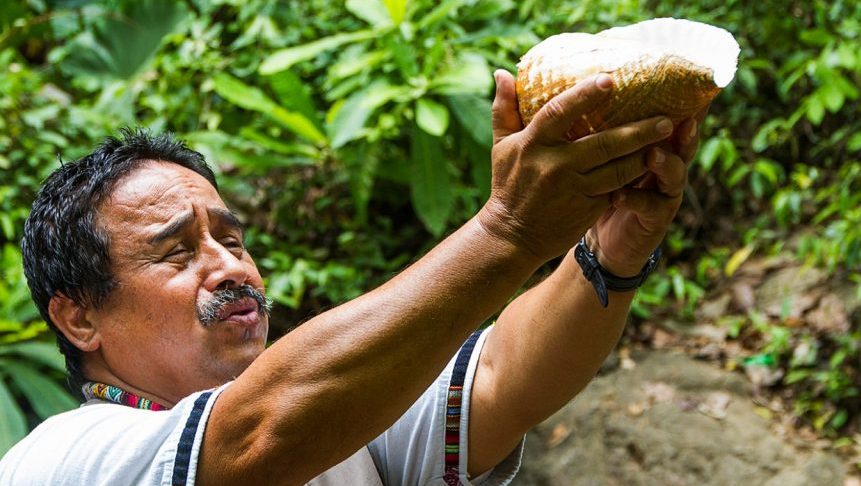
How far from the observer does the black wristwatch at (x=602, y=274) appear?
4.58ft

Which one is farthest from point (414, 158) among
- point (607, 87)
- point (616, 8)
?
point (607, 87)

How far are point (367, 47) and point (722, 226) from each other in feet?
6.37

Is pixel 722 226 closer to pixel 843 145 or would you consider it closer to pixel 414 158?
pixel 843 145

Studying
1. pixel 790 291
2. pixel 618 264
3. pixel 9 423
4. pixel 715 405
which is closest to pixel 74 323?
pixel 618 264

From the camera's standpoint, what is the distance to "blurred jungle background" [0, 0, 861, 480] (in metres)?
3.27

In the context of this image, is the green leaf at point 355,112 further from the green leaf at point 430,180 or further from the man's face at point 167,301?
the man's face at point 167,301

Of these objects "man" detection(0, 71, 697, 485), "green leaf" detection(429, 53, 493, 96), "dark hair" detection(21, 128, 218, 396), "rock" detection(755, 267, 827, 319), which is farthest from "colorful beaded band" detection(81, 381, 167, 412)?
"rock" detection(755, 267, 827, 319)

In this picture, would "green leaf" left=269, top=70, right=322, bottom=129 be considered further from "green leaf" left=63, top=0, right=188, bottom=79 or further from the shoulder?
the shoulder

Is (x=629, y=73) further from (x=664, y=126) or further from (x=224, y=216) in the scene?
(x=224, y=216)

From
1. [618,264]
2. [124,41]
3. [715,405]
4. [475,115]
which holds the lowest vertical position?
[715,405]

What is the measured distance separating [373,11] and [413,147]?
1.65ft

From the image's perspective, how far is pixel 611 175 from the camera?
1070mm

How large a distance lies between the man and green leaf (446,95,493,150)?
1554 millimetres

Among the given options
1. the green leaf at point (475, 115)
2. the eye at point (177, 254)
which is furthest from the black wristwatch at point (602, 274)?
the green leaf at point (475, 115)
